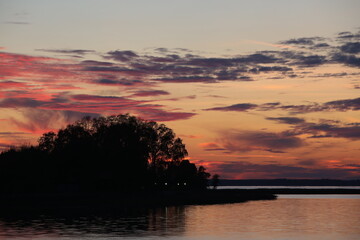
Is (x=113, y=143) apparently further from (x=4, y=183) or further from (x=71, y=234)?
(x=71, y=234)

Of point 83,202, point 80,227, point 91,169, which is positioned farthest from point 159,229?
point 91,169

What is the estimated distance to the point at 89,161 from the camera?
432 feet

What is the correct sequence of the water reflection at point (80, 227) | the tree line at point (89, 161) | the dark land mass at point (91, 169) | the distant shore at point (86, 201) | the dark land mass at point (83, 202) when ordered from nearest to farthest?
the water reflection at point (80, 227) < the dark land mass at point (83, 202) < the distant shore at point (86, 201) < the dark land mass at point (91, 169) < the tree line at point (89, 161)

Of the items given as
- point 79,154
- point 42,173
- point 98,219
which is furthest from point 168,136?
point 98,219

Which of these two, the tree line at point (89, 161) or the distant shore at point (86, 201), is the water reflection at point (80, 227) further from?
the tree line at point (89, 161)

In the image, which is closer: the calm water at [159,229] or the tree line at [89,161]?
the calm water at [159,229]

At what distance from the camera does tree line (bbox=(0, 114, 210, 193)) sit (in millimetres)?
121125

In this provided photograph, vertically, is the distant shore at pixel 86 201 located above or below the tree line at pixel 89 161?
below

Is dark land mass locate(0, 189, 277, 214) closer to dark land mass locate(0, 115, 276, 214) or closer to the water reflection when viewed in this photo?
dark land mass locate(0, 115, 276, 214)

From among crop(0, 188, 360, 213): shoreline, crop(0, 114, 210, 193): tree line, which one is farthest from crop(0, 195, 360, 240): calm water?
crop(0, 114, 210, 193): tree line

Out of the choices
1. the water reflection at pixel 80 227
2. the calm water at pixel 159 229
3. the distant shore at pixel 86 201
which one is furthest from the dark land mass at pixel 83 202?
the calm water at pixel 159 229

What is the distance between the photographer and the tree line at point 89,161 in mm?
121125

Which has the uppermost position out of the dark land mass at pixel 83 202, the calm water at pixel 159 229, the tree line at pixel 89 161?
the tree line at pixel 89 161

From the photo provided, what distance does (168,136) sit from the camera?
165750mm
